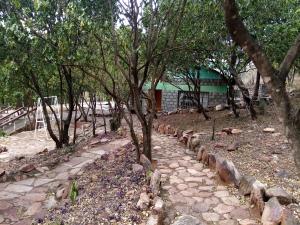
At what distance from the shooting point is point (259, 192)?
13.1 feet

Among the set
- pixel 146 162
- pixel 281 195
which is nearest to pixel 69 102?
pixel 146 162

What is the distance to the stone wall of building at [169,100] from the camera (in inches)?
702

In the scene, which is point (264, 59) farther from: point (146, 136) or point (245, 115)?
point (245, 115)

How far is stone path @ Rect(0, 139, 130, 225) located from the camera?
469 cm

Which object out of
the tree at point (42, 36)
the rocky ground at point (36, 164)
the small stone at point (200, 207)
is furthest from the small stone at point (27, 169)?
the small stone at point (200, 207)

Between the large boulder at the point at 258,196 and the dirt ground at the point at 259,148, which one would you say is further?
the dirt ground at the point at 259,148

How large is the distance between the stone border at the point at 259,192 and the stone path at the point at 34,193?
263 centimetres

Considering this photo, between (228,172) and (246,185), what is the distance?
0.55 meters

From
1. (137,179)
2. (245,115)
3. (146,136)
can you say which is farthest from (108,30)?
(245,115)

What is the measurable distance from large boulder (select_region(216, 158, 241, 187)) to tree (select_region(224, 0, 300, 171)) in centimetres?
233

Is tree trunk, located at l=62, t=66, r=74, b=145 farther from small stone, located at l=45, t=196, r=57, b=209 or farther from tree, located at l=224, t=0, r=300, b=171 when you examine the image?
tree, located at l=224, t=0, r=300, b=171

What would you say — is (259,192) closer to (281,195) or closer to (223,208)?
(281,195)

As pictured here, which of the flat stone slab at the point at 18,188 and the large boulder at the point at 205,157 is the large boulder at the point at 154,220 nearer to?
the large boulder at the point at 205,157

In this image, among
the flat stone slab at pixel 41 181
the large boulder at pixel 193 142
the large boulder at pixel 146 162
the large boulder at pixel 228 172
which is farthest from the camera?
the large boulder at pixel 193 142
